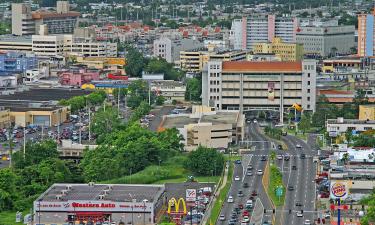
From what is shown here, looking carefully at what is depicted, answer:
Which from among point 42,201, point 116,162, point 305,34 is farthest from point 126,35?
point 42,201

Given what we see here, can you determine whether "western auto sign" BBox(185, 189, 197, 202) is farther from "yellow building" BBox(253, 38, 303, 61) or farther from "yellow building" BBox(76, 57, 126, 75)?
"yellow building" BBox(253, 38, 303, 61)

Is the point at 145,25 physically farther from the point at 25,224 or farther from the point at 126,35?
the point at 25,224

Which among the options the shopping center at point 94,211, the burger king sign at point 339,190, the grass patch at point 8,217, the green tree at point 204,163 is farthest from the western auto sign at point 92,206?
the green tree at point 204,163

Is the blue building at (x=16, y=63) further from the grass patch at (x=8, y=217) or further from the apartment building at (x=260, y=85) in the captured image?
the grass patch at (x=8, y=217)

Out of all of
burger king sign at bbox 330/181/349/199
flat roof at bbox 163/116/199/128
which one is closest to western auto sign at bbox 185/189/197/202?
burger king sign at bbox 330/181/349/199

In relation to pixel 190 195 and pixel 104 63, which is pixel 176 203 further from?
pixel 104 63

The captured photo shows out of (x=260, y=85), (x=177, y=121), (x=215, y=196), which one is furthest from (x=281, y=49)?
(x=215, y=196)
